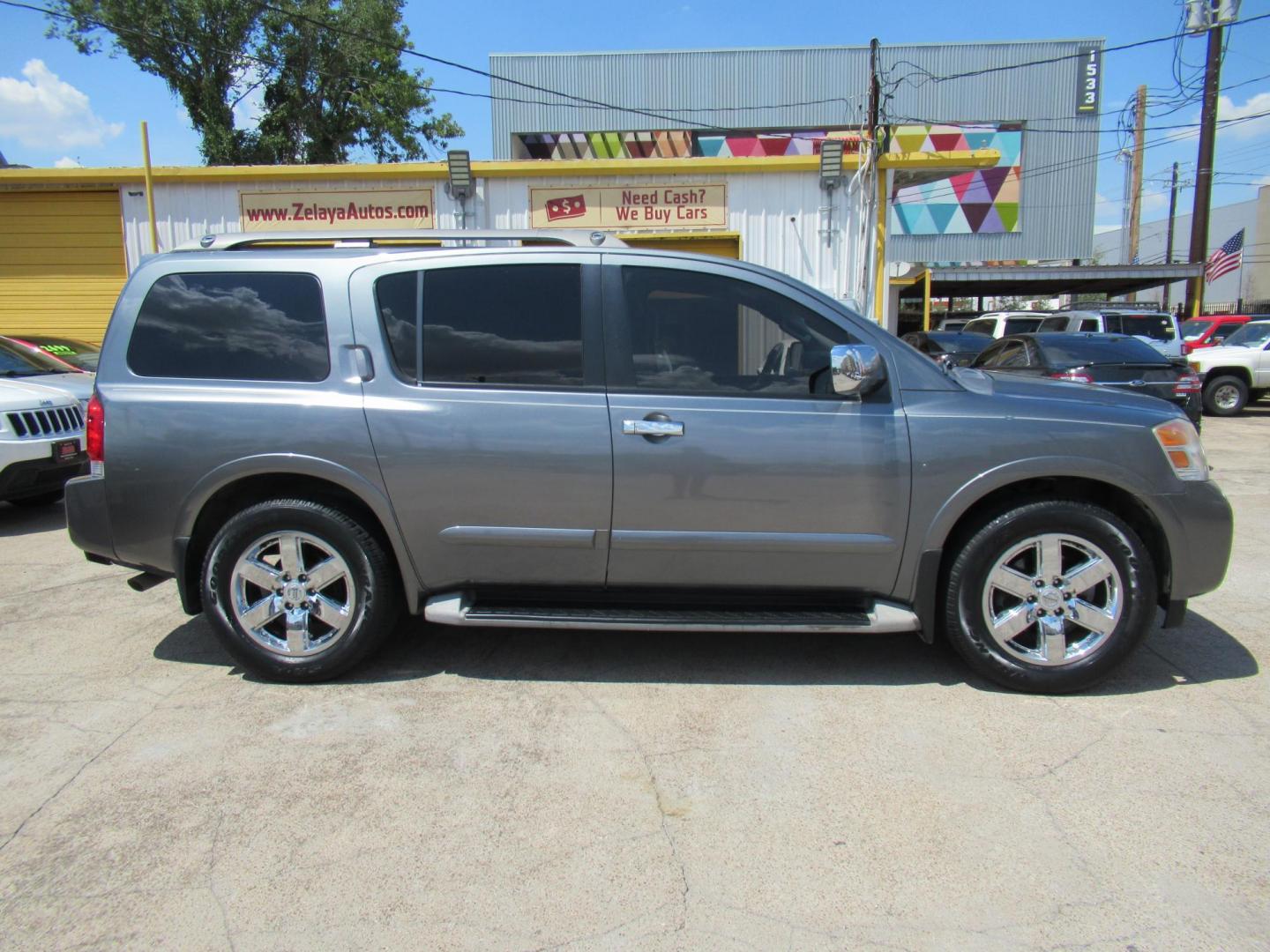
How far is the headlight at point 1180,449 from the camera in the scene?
12.1 ft

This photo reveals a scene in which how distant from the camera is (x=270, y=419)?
3.78m

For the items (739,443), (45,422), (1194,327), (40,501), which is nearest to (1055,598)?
(739,443)

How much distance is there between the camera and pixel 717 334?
3.82 m

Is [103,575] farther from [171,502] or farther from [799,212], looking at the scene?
[799,212]

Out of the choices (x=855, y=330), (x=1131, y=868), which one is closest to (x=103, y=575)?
(x=855, y=330)

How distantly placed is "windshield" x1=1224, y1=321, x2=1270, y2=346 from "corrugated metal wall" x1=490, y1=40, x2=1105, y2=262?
21464 mm

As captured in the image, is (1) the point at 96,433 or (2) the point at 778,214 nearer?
(1) the point at 96,433

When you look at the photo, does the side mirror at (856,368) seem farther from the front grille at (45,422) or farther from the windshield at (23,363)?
the windshield at (23,363)

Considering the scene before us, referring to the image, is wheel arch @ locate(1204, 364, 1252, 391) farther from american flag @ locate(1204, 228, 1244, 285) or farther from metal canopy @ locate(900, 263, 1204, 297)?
american flag @ locate(1204, 228, 1244, 285)

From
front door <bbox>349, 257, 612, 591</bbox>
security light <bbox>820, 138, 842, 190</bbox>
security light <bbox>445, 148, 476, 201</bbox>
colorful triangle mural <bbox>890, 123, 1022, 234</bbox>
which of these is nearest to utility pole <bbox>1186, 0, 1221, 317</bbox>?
colorful triangle mural <bbox>890, 123, 1022, 234</bbox>

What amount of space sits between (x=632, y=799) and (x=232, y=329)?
8.83 feet

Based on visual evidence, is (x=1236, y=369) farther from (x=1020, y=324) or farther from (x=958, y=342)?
(x=1020, y=324)

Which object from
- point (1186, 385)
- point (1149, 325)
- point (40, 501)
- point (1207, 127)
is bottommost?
point (40, 501)

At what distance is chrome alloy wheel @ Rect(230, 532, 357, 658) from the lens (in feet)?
12.7
